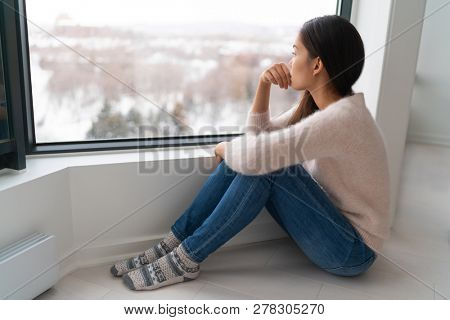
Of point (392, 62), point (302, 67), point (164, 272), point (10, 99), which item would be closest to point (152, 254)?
point (164, 272)

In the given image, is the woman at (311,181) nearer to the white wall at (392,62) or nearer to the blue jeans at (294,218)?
the blue jeans at (294,218)

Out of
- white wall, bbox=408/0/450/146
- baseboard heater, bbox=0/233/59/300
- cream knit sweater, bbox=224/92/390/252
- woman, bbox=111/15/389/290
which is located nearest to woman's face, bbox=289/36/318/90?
woman, bbox=111/15/389/290

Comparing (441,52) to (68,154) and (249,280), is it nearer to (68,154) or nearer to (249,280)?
(249,280)

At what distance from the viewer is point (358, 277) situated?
1.27m

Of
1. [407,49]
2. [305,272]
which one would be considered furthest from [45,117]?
[407,49]

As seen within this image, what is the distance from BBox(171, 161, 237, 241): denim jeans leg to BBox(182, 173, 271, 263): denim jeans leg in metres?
0.09

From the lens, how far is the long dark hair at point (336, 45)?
999 mm

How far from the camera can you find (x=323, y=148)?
973 millimetres

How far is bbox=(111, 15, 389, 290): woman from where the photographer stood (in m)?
0.98

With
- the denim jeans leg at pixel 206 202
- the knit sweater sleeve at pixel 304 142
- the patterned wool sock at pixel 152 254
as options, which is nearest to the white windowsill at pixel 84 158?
the denim jeans leg at pixel 206 202

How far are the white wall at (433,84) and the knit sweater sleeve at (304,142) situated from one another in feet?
2.45

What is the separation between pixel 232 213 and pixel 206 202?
0.15 meters

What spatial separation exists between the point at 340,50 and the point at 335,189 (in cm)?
37

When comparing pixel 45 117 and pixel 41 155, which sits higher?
pixel 45 117
